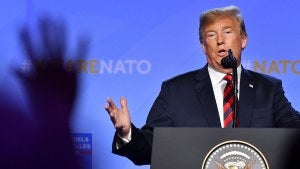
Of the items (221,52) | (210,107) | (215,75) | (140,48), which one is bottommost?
(210,107)

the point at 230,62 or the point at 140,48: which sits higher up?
A: the point at 140,48

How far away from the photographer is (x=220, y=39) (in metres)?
2.12

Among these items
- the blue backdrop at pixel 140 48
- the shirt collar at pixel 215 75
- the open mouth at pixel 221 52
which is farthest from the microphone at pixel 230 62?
the blue backdrop at pixel 140 48

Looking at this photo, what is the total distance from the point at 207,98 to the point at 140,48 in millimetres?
753

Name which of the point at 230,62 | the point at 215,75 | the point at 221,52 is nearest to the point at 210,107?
the point at 215,75

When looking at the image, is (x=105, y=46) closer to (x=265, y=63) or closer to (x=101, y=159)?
(x=101, y=159)

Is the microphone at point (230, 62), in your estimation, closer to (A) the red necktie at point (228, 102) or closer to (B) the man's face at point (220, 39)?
(A) the red necktie at point (228, 102)

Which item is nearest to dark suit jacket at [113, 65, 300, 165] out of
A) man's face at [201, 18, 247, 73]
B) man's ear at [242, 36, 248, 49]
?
man's face at [201, 18, 247, 73]

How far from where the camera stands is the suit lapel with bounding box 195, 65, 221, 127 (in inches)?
73.7

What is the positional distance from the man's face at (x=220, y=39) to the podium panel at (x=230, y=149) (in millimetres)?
961

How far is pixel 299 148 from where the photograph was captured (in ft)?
3.81

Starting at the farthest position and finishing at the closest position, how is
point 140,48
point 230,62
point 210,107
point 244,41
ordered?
point 140,48 → point 244,41 → point 210,107 → point 230,62

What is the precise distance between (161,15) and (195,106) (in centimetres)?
83

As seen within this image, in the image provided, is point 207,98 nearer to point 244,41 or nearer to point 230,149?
point 244,41
